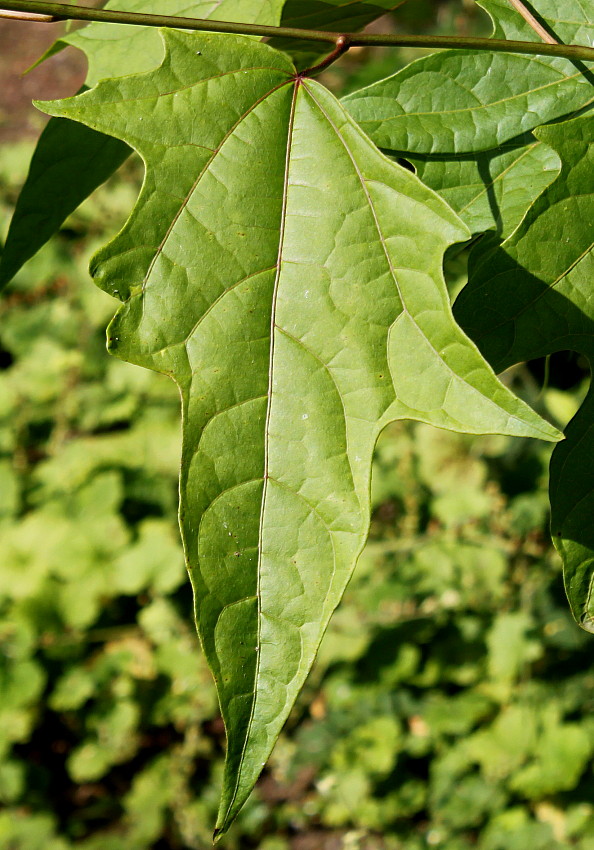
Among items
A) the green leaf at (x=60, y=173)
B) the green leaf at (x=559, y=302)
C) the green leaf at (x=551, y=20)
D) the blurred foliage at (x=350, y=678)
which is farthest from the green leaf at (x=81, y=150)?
the blurred foliage at (x=350, y=678)

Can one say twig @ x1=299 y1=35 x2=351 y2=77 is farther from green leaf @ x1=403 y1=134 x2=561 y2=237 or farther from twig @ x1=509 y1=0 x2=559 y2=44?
twig @ x1=509 y1=0 x2=559 y2=44

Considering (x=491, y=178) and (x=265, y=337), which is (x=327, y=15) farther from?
(x=265, y=337)

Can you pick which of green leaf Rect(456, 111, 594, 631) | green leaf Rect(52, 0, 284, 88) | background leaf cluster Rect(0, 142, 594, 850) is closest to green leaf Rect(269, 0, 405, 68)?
green leaf Rect(52, 0, 284, 88)

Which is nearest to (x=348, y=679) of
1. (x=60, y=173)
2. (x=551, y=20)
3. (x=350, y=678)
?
(x=350, y=678)

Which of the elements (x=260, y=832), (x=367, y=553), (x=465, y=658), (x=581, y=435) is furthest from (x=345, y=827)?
(x=581, y=435)

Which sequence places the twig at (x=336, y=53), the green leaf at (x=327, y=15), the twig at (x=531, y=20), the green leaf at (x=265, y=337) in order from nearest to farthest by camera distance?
the green leaf at (x=265, y=337) < the twig at (x=336, y=53) < the twig at (x=531, y=20) < the green leaf at (x=327, y=15)

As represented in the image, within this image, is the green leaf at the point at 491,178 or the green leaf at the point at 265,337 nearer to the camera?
the green leaf at the point at 265,337

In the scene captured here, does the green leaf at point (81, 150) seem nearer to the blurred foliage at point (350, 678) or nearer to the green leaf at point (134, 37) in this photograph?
the green leaf at point (134, 37)
